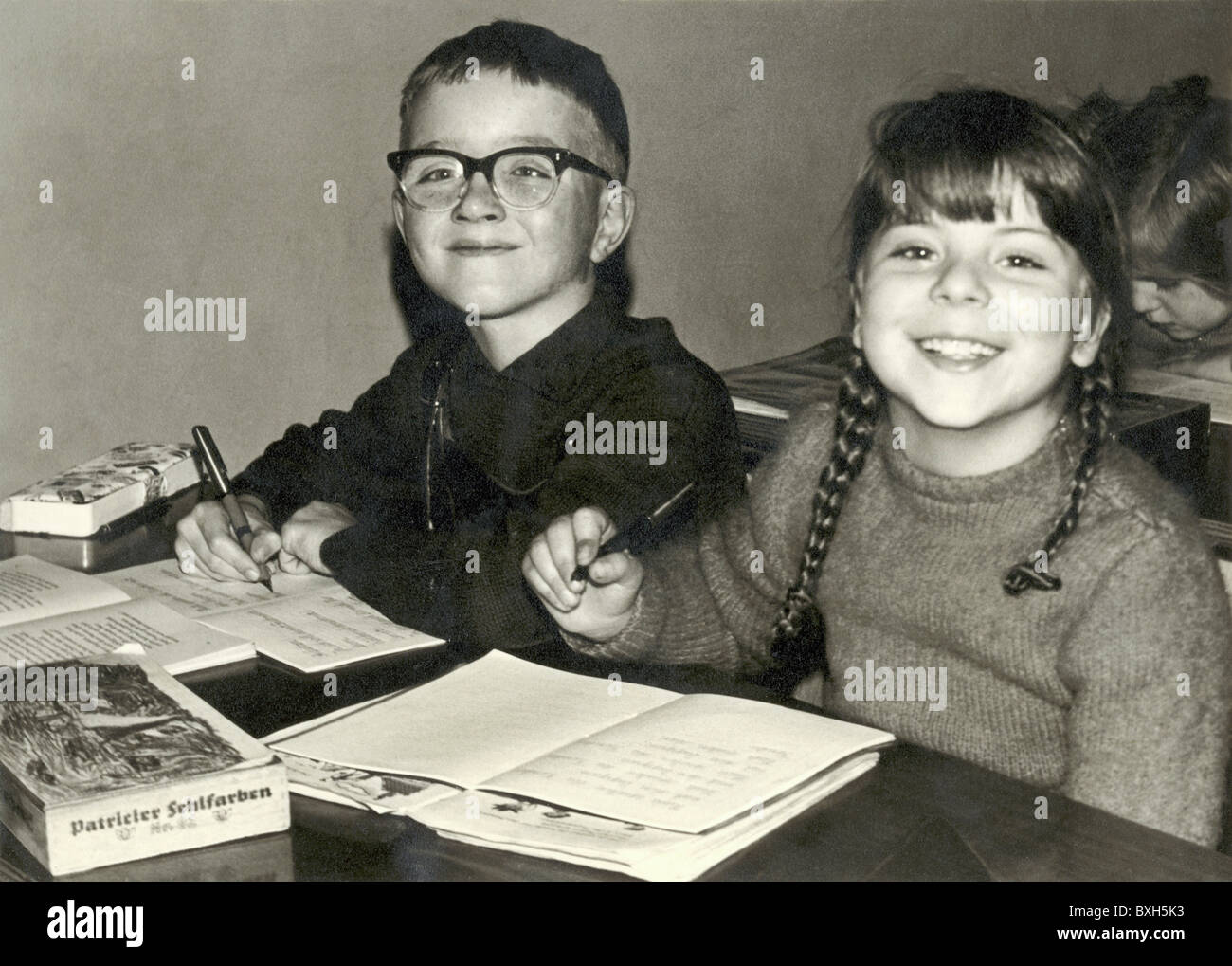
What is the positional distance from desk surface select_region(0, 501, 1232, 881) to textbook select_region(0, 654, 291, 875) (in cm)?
1

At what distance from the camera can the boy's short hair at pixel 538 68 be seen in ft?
4.19

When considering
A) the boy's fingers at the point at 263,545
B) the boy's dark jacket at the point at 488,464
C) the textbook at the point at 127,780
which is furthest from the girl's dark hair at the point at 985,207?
the textbook at the point at 127,780

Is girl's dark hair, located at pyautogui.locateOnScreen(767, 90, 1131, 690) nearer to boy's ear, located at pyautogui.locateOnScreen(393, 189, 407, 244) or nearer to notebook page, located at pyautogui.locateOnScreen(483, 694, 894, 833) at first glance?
notebook page, located at pyautogui.locateOnScreen(483, 694, 894, 833)

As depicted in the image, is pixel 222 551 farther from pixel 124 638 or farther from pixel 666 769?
pixel 666 769

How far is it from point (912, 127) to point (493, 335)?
0.48 m

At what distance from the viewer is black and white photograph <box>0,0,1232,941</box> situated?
0.67m

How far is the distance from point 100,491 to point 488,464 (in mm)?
367

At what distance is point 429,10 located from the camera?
1336 mm

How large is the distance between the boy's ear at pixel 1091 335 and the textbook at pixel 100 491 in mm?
859

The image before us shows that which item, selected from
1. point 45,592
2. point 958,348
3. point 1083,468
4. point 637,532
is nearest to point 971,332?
point 958,348

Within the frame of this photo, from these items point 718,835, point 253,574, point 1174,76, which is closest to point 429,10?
point 253,574

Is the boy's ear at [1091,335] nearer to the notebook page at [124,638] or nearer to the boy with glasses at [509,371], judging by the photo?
the boy with glasses at [509,371]

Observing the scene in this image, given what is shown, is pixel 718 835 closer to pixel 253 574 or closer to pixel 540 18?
pixel 253 574

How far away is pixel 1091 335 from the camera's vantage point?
3.24ft
